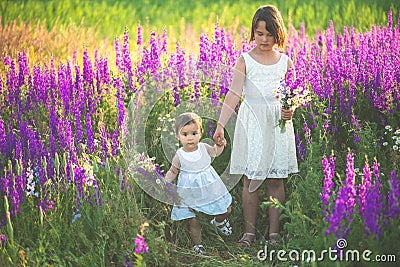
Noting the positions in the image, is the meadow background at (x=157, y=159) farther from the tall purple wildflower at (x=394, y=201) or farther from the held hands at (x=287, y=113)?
the held hands at (x=287, y=113)

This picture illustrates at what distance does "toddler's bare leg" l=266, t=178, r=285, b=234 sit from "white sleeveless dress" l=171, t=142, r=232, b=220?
0.32 metres

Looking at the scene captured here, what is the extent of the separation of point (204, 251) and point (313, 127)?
1.11 metres

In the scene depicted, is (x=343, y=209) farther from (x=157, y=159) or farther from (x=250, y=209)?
(x=157, y=159)

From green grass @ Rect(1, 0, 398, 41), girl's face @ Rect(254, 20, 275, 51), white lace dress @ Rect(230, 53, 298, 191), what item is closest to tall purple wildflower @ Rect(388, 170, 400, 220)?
white lace dress @ Rect(230, 53, 298, 191)

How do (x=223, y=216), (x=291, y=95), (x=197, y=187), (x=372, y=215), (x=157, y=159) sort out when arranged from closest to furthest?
(x=372, y=215) < (x=291, y=95) < (x=197, y=187) < (x=223, y=216) < (x=157, y=159)

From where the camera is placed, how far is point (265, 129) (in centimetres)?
375

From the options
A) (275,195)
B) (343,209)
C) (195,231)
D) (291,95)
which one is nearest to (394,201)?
(343,209)

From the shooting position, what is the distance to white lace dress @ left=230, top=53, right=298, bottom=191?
147 inches

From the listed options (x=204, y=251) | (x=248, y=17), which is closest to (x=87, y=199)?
(x=204, y=251)

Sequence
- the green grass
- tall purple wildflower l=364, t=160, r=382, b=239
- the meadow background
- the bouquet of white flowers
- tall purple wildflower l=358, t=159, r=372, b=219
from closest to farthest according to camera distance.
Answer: tall purple wildflower l=364, t=160, r=382, b=239, tall purple wildflower l=358, t=159, r=372, b=219, the meadow background, the bouquet of white flowers, the green grass

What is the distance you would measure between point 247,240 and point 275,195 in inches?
13.6

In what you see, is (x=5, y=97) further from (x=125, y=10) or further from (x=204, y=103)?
(x=125, y=10)

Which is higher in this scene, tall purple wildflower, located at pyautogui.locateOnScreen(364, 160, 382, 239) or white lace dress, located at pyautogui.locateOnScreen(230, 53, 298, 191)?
white lace dress, located at pyautogui.locateOnScreen(230, 53, 298, 191)

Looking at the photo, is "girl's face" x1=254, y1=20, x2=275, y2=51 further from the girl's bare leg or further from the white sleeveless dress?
the girl's bare leg
